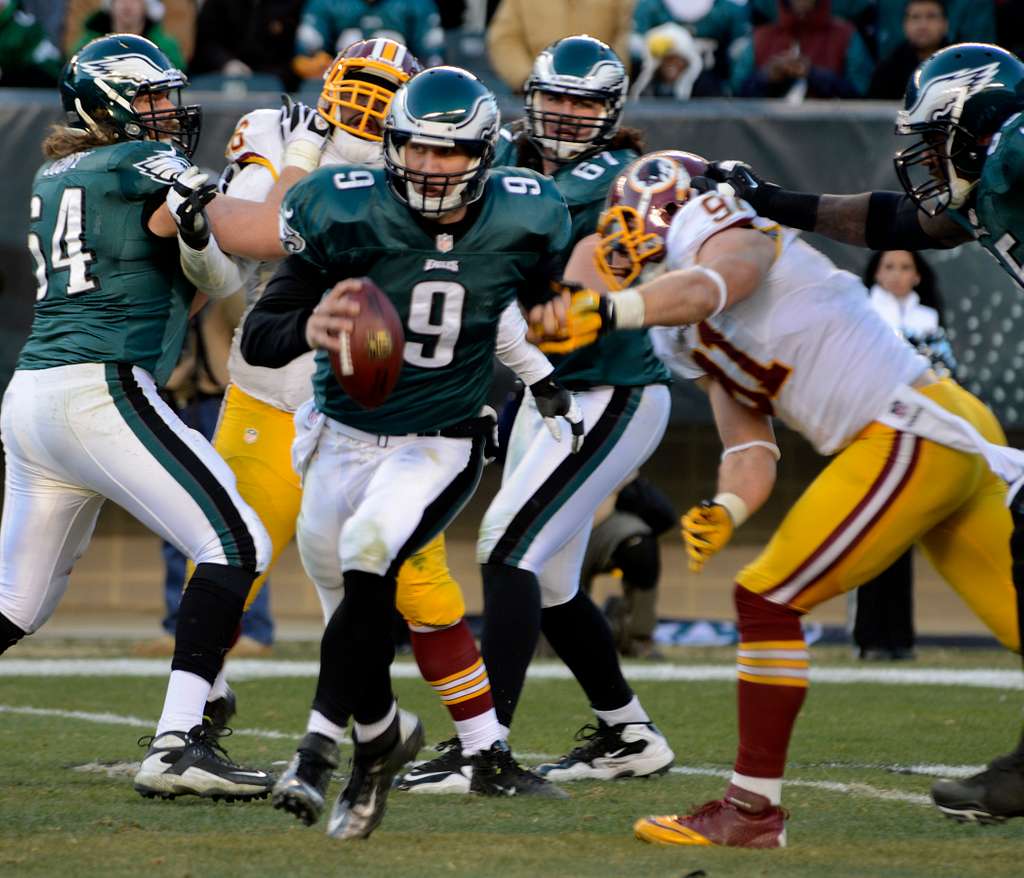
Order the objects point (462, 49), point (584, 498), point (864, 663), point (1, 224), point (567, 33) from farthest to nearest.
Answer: point (462, 49) < point (567, 33) < point (1, 224) < point (864, 663) < point (584, 498)

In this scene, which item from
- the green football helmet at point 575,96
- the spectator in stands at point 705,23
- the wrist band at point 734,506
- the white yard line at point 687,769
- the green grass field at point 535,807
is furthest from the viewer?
the spectator in stands at point 705,23

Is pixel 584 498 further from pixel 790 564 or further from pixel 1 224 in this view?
pixel 1 224

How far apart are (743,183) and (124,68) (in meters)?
1.53

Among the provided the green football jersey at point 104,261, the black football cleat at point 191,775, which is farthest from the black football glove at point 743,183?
the black football cleat at point 191,775

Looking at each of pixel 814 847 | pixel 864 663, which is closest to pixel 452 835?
pixel 814 847

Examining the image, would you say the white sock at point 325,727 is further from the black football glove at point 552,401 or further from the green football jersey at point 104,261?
the green football jersey at point 104,261

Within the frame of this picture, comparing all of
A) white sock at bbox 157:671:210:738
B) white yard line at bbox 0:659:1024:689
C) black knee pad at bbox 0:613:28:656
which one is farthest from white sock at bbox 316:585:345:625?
white yard line at bbox 0:659:1024:689

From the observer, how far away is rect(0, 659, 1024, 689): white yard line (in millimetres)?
7113

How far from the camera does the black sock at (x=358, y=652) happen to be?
3729 mm

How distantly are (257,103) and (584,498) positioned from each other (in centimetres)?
461

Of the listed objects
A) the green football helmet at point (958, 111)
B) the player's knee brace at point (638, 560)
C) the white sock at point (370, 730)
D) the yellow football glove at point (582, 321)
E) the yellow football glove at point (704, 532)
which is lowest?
the player's knee brace at point (638, 560)

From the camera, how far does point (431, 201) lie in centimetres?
386

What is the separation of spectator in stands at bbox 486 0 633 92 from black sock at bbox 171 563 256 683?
18.7 feet

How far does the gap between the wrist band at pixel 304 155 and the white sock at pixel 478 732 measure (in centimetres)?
148
